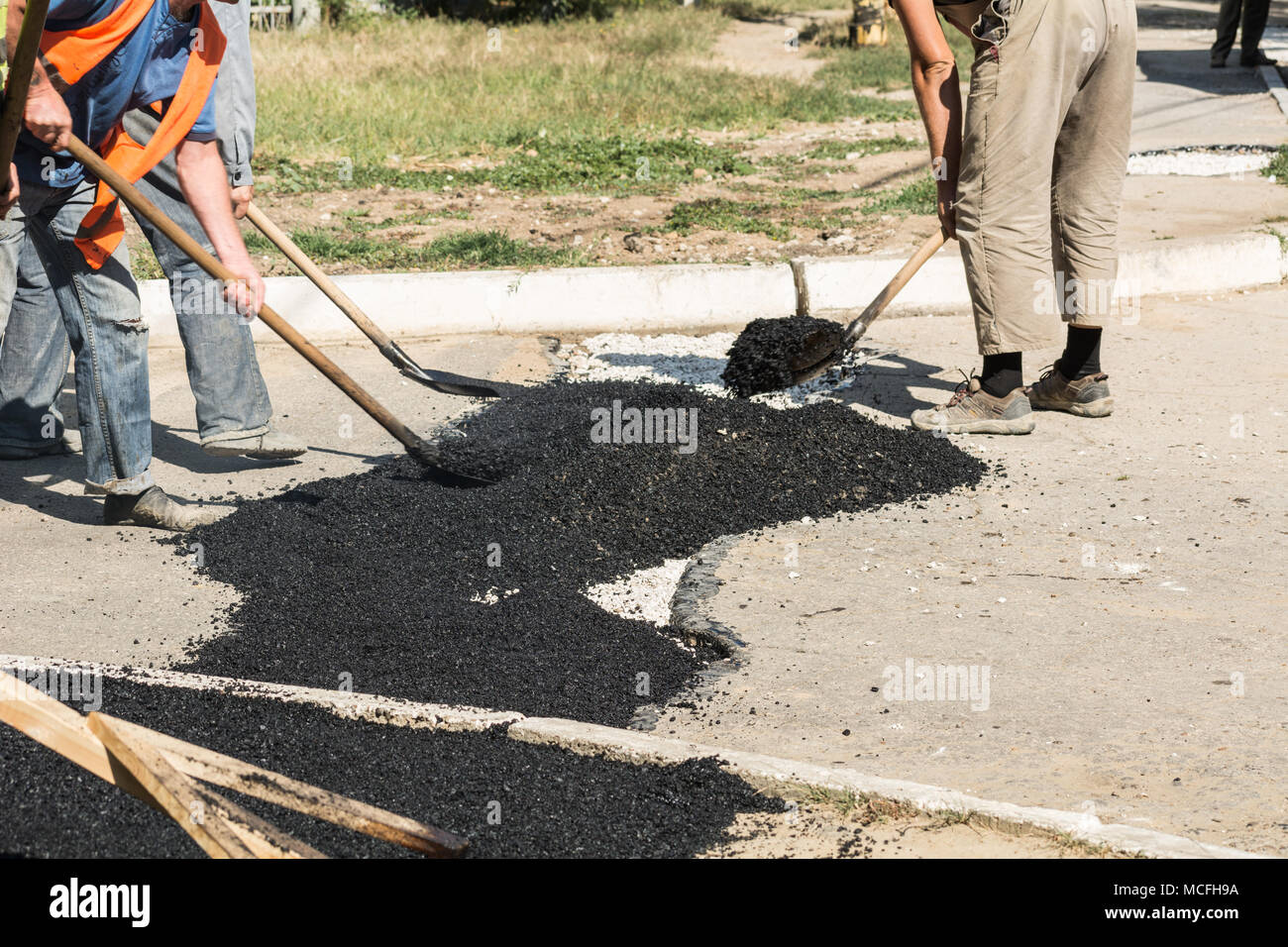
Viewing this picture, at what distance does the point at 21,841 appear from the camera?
8.31 ft

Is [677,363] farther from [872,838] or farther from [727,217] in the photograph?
[872,838]

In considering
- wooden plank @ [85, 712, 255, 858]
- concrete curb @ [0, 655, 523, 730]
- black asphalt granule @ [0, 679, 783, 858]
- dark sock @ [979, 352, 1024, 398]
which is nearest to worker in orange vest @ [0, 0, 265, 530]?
concrete curb @ [0, 655, 523, 730]

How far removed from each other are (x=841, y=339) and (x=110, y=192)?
307 centimetres

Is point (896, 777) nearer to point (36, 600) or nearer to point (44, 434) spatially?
point (36, 600)

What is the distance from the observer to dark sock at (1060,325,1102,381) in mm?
5441

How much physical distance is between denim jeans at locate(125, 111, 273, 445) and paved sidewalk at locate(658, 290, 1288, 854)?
2.13 meters

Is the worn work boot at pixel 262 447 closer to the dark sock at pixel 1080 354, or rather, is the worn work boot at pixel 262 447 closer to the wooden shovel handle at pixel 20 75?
the wooden shovel handle at pixel 20 75

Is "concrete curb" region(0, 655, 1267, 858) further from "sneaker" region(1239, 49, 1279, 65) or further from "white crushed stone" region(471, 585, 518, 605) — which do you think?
"sneaker" region(1239, 49, 1279, 65)

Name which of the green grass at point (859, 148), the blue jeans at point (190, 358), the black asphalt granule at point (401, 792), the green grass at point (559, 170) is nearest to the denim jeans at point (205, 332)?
the blue jeans at point (190, 358)

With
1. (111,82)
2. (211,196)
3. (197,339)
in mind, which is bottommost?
(197,339)

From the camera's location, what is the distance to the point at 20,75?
10.8 ft

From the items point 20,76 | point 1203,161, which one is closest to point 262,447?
point 20,76
